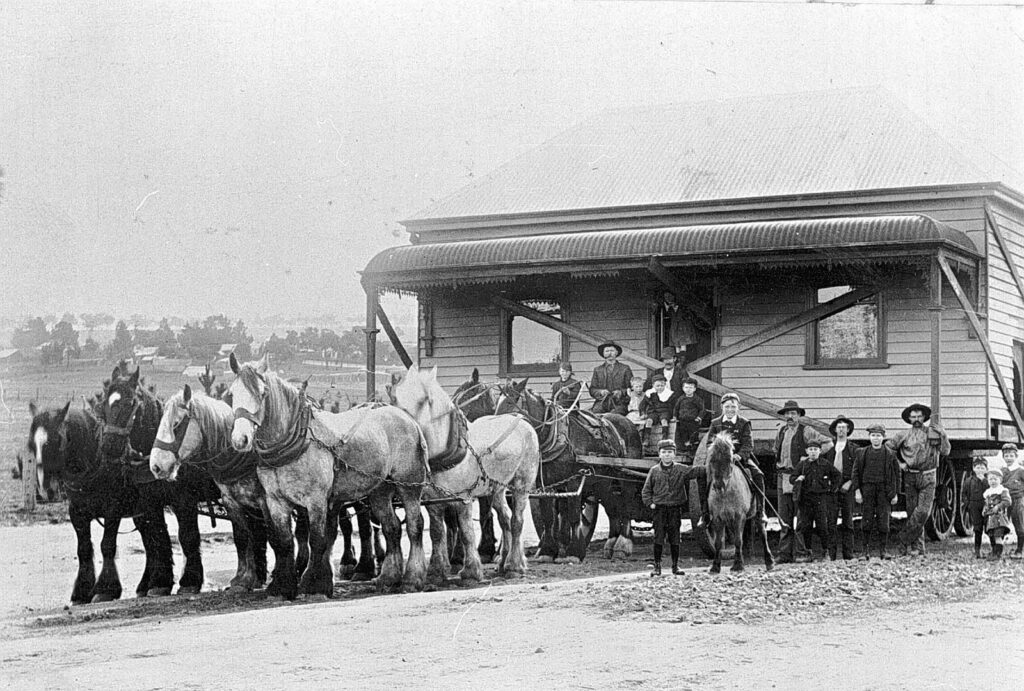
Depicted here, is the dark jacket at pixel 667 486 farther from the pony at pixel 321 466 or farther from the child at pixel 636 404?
the child at pixel 636 404

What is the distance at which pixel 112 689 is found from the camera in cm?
702

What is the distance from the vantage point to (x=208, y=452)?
9.89 metres

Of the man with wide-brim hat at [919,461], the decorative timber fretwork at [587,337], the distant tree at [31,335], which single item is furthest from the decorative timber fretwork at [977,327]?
the distant tree at [31,335]

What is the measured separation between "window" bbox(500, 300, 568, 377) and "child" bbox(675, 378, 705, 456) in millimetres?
4618

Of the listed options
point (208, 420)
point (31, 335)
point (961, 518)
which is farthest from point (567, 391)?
point (31, 335)

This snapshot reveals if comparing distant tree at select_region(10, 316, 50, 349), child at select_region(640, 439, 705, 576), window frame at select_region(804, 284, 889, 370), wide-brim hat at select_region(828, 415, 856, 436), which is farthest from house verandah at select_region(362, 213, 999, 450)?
distant tree at select_region(10, 316, 50, 349)

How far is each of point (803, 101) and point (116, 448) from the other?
42.5ft

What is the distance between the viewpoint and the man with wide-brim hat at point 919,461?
13.3 metres

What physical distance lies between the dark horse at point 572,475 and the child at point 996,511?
3.96 m

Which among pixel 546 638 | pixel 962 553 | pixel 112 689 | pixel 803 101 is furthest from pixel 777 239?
pixel 112 689

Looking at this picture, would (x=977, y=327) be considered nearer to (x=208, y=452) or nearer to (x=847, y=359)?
(x=847, y=359)

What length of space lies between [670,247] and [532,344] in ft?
13.3

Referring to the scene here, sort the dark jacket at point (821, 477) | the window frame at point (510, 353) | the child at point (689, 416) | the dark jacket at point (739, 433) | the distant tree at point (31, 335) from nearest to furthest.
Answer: the distant tree at point (31, 335), the dark jacket at point (739, 433), the dark jacket at point (821, 477), the child at point (689, 416), the window frame at point (510, 353)

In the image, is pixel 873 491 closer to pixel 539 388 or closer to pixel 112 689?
pixel 539 388
